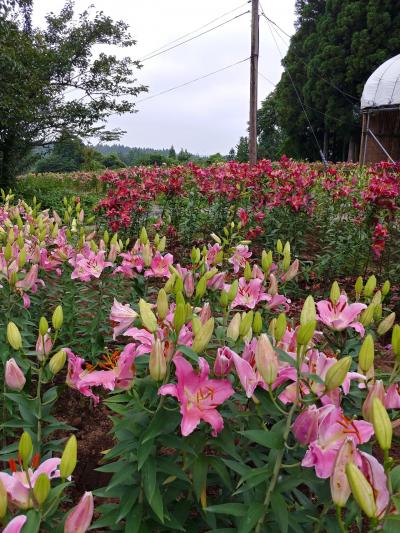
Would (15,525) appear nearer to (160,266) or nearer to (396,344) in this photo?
(396,344)

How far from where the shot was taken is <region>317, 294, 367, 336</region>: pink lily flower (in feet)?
3.98

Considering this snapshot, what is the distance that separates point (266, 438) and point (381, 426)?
0.22 meters

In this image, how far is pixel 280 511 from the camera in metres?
0.86

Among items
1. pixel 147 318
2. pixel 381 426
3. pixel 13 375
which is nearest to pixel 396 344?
pixel 381 426

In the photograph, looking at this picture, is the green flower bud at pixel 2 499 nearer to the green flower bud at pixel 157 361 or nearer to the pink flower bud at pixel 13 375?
the green flower bud at pixel 157 361

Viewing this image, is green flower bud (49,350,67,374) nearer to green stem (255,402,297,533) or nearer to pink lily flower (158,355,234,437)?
pink lily flower (158,355,234,437)

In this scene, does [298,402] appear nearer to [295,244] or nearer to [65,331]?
[65,331]

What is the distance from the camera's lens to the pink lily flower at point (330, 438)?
78cm

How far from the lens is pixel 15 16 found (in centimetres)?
1058

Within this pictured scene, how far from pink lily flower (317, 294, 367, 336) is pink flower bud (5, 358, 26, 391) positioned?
2.43ft

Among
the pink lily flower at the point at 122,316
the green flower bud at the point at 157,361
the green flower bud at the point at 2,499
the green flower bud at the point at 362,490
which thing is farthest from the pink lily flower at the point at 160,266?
the green flower bud at the point at 362,490

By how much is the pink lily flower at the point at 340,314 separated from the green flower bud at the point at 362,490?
0.58 m

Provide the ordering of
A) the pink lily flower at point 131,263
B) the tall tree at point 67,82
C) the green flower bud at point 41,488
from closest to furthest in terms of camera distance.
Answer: the green flower bud at point 41,488
the pink lily flower at point 131,263
the tall tree at point 67,82

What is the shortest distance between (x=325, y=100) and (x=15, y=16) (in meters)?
13.1
